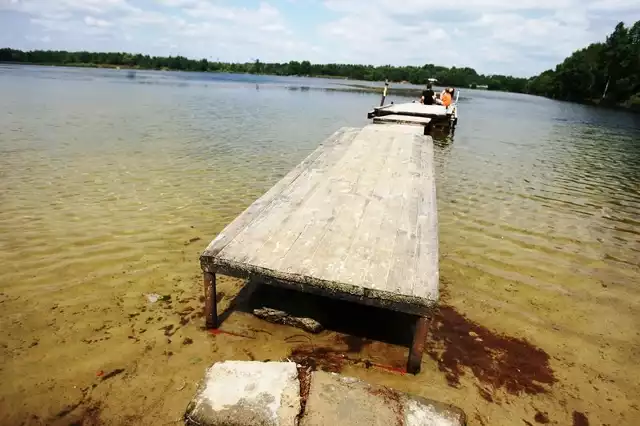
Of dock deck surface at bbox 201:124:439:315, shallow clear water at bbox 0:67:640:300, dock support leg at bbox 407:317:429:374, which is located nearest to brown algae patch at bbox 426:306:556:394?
dock support leg at bbox 407:317:429:374

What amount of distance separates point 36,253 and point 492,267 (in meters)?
7.17

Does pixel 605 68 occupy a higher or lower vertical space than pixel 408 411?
higher

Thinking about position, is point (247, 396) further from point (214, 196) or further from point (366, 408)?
point (214, 196)

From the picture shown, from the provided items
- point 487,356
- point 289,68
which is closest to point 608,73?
point 487,356

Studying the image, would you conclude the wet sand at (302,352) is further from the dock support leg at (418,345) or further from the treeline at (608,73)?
the treeline at (608,73)

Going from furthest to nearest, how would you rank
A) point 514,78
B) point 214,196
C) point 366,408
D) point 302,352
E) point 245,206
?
1. point 514,78
2. point 214,196
3. point 245,206
4. point 302,352
5. point 366,408

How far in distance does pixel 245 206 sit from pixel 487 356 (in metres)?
5.62

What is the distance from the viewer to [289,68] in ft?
570

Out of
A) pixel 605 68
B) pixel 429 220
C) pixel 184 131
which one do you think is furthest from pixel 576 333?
pixel 605 68

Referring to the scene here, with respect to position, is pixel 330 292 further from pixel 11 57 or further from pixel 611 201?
pixel 11 57

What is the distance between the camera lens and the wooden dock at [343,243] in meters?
3.49

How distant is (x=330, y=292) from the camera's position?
351cm

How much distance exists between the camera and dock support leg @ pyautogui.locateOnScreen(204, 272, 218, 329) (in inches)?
156

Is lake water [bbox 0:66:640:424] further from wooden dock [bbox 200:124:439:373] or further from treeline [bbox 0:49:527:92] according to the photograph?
treeline [bbox 0:49:527:92]
